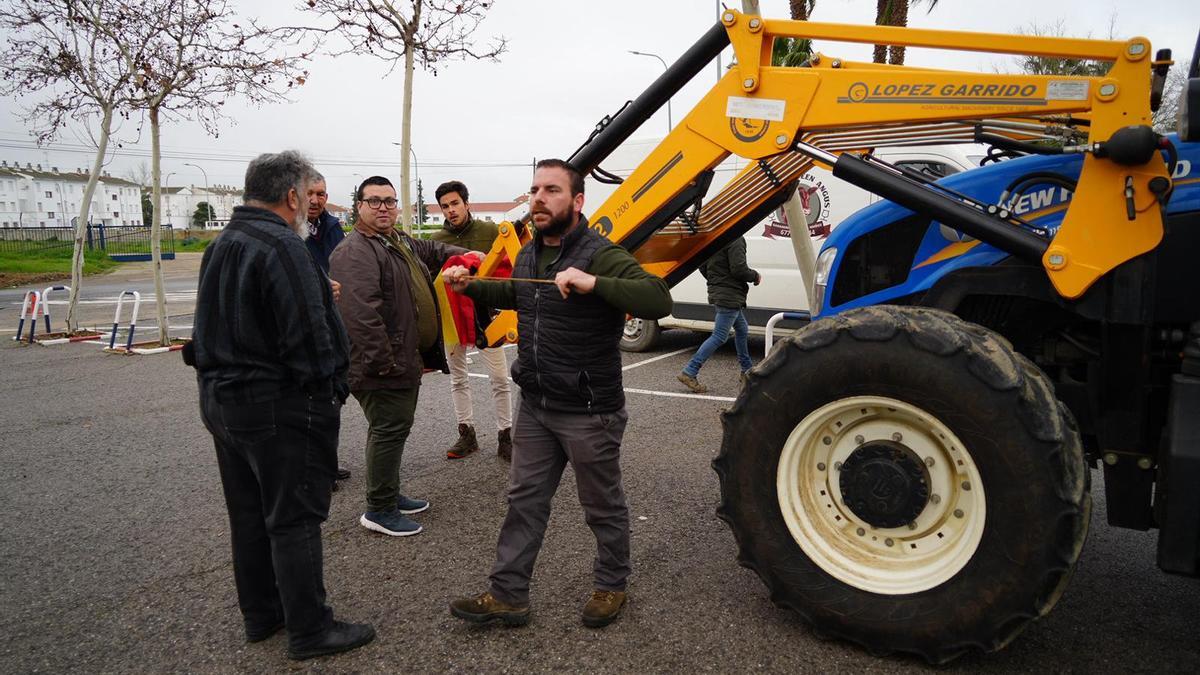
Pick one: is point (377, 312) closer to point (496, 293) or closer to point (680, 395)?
point (496, 293)

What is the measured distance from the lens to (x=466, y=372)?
218 inches

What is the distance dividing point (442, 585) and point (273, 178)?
195 centimetres

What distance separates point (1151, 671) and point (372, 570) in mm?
3260

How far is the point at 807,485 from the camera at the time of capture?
306 centimetres

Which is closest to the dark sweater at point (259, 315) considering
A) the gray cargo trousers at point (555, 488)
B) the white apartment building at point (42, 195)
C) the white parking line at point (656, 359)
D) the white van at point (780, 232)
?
the gray cargo trousers at point (555, 488)

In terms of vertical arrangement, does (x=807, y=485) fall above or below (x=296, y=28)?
below

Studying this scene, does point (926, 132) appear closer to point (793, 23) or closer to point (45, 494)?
point (793, 23)

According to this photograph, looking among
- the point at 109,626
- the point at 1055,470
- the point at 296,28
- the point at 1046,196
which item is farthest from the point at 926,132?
the point at 296,28

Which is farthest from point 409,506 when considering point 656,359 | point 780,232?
point 780,232

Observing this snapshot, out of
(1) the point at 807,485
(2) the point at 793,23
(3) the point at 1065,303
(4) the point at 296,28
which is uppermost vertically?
(4) the point at 296,28

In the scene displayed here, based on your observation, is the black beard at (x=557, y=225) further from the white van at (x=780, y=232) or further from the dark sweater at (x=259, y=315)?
the white van at (x=780, y=232)

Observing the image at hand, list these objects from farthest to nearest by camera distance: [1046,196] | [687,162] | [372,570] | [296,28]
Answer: [296,28] → [372,570] → [687,162] → [1046,196]

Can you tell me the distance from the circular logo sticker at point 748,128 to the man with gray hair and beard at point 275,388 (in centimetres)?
180

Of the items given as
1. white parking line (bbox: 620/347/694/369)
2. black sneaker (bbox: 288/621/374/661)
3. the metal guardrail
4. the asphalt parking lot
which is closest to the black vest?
the asphalt parking lot
